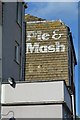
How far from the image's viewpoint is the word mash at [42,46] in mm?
27955

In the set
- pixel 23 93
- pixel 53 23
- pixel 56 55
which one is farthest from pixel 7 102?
pixel 53 23

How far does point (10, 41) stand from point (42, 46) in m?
7.86

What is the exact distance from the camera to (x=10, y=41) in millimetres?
20797

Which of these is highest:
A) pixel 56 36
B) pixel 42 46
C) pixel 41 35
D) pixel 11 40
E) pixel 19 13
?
pixel 19 13

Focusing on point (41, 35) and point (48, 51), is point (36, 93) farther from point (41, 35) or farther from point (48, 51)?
point (41, 35)

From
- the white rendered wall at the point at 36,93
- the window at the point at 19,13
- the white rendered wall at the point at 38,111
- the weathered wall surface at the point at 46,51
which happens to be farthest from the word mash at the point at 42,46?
the white rendered wall at the point at 38,111

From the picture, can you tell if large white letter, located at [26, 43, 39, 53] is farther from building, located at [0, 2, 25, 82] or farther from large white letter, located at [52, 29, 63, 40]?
building, located at [0, 2, 25, 82]

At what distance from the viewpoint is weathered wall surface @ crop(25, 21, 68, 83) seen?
27125 millimetres

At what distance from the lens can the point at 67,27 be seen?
94.1ft

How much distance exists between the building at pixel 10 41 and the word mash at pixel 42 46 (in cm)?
401

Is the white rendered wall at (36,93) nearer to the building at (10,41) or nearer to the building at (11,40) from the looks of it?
the building at (10,41)

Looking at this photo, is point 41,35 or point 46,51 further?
point 41,35

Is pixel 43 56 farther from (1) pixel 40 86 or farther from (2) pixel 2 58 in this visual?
(1) pixel 40 86

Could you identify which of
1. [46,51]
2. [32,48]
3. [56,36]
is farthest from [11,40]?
[56,36]
